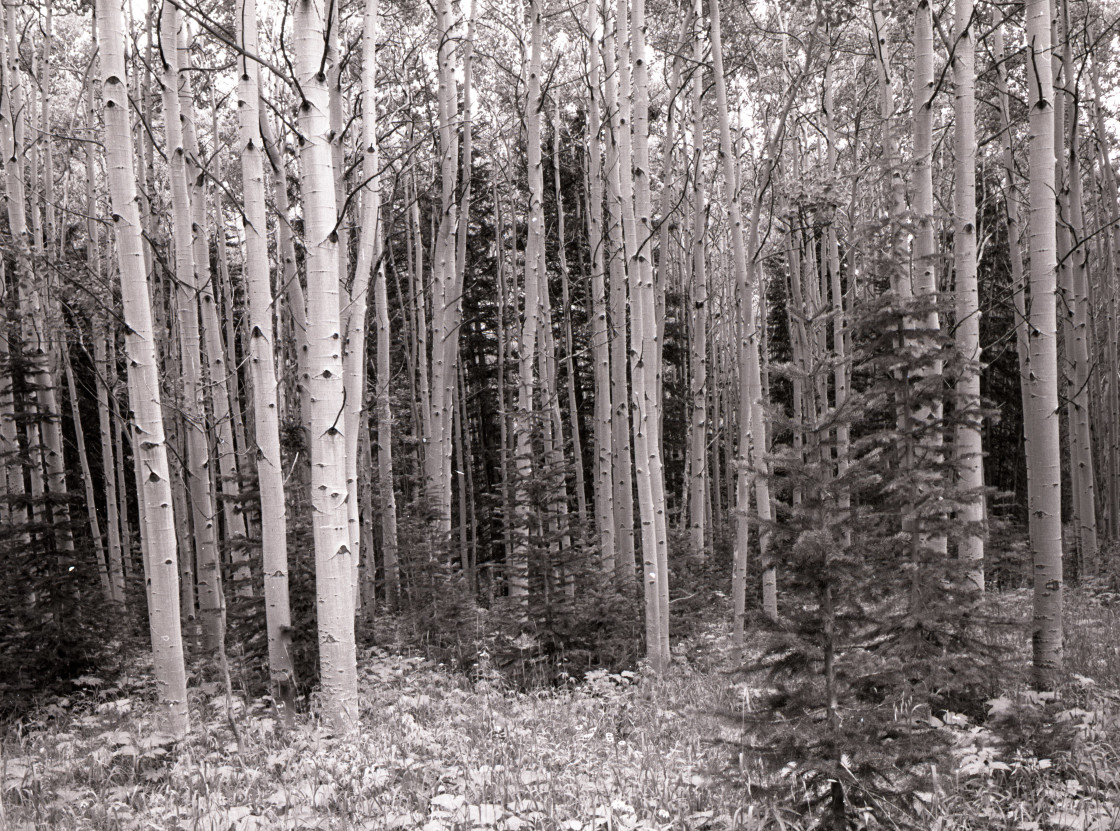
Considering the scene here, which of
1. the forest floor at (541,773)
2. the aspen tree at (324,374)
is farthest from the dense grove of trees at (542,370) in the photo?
the forest floor at (541,773)

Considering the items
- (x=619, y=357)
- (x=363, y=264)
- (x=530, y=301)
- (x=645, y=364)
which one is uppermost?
(x=530, y=301)

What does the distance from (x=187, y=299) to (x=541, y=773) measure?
4.62 metres

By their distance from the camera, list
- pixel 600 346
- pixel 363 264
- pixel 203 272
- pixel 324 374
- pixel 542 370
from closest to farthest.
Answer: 1. pixel 324 374
2. pixel 363 264
3. pixel 203 272
4. pixel 600 346
5. pixel 542 370

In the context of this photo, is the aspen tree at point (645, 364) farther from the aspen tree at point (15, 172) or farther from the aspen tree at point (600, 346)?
the aspen tree at point (15, 172)

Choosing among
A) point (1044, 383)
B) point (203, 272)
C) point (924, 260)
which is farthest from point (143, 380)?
point (1044, 383)

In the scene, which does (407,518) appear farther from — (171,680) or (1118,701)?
(1118,701)

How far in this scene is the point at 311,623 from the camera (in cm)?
628

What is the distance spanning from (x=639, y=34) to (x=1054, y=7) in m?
6.03

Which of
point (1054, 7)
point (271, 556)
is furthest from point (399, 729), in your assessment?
point (1054, 7)

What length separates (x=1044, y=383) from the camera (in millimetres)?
4547

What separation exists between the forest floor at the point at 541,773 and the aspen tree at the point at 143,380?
0.36 m

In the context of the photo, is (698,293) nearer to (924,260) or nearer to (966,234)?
(966,234)

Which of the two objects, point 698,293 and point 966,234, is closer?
point 966,234

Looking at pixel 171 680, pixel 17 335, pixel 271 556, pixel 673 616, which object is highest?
pixel 17 335
